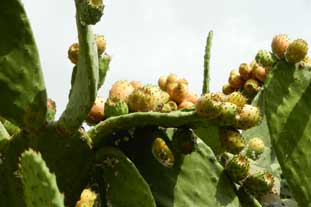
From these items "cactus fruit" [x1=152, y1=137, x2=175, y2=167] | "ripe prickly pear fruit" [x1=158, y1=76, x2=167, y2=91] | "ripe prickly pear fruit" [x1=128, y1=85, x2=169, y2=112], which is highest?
"ripe prickly pear fruit" [x1=128, y1=85, x2=169, y2=112]

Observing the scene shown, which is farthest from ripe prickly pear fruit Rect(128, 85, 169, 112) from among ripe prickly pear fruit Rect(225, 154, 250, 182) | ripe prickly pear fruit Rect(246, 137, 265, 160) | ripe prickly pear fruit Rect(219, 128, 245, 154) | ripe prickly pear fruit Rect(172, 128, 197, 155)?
ripe prickly pear fruit Rect(246, 137, 265, 160)

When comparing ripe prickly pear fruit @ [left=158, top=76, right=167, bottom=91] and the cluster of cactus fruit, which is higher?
the cluster of cactus fruit

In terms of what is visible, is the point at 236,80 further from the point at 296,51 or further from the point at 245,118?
the point at 245,118

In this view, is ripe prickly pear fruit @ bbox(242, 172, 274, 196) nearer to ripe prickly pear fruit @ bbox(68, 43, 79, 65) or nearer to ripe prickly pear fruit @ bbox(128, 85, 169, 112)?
ripe prickly pear fruit @ bbox(128, 85, 169, 112)

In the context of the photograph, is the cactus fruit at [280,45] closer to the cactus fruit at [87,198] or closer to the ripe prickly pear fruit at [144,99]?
the ripe prickly pear fruit at [144,99]

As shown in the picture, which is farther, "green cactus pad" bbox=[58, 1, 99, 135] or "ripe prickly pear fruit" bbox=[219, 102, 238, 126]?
"ripe prickly pear fruit" bbox=[219, 102, 238, 126]

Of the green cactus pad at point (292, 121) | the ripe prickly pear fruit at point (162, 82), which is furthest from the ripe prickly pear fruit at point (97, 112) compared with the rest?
the ripe prickly pear fruit at point (162, 82)

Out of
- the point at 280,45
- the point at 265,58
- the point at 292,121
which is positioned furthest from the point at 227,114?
the point at 265,58
